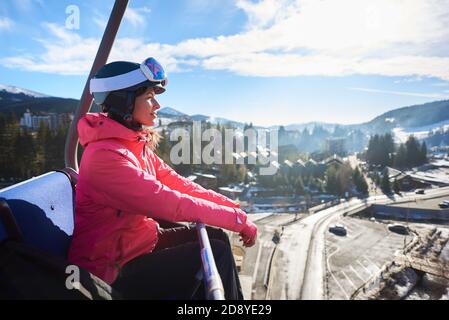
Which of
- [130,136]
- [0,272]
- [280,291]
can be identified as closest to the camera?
[0,272]

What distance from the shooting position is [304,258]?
21.7 meters

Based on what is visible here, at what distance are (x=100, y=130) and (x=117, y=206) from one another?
35 cm

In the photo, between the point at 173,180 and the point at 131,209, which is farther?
the point at 173,180

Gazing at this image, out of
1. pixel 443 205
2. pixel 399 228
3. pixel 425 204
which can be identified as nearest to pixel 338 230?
pixel 399 228

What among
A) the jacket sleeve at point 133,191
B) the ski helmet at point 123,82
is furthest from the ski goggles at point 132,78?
the jacket sleeve at point 133,191

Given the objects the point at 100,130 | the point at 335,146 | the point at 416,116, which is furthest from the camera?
the point at 416,116

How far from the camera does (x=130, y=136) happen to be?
1.49 metres

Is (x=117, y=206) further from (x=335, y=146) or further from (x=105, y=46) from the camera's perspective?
(x=335, y=146)

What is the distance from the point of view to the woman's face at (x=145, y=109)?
1.61 m

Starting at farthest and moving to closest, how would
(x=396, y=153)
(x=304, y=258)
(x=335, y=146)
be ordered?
(x=335, y=146) < (x=396, y=153) < (x=304, y=258)

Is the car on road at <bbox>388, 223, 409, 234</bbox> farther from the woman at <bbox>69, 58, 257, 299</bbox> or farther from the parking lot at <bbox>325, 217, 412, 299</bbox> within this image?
the woman at <bbox>69, 58, 257, 299</bbox>
